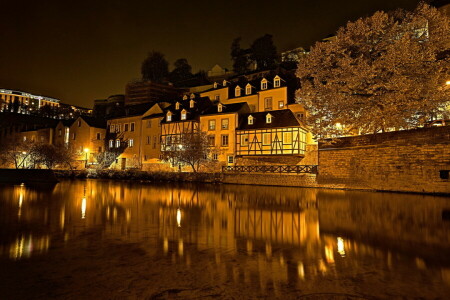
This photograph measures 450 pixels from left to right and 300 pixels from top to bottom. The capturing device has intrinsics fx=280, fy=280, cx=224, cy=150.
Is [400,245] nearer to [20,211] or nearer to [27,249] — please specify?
[27,249]

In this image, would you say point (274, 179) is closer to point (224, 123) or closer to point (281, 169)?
point (281, 169)

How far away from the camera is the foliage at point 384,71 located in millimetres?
20906

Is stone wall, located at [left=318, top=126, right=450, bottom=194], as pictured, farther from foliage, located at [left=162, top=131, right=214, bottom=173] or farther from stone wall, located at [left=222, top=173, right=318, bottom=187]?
foliage, located at [left=162, top=131, right=214, bottom=173]

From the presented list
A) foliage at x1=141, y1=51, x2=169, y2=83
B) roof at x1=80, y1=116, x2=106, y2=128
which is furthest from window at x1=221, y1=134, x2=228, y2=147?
foliage at x1=141, y1=51, x2=169, y2=83

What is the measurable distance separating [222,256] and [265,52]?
229 feet

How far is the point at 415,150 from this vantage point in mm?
19344

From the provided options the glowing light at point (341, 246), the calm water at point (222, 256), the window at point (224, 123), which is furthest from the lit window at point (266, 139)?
the glowing light at point (341, 246)

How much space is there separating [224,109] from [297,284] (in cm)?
3483

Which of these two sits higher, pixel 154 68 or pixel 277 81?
pixel 154 68

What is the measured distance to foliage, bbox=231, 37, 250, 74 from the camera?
7319cm

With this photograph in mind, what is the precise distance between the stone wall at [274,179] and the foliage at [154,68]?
6380 cm

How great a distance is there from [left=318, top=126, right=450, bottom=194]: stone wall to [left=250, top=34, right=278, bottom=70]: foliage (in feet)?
162

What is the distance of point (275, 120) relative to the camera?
1336 inches

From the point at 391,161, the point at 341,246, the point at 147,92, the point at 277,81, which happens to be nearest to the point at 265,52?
the point at 147,92
